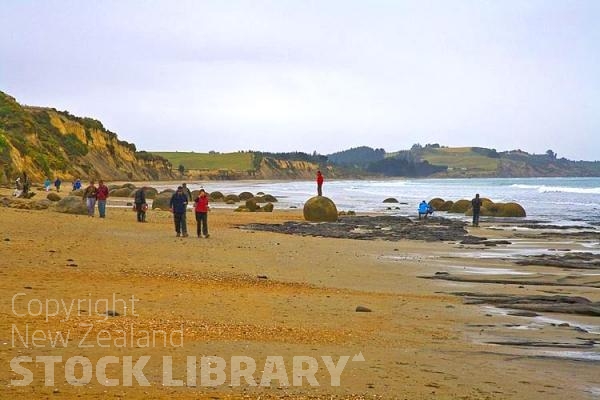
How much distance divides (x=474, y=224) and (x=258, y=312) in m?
25.5

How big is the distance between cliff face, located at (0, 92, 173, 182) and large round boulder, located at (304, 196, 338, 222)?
104 ft

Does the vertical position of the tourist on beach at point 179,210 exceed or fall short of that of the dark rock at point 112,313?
it exceeds it

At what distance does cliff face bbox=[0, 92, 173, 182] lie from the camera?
72.9 m

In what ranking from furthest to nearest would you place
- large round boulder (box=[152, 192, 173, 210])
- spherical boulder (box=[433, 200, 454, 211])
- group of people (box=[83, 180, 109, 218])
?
spherical boulder (box=[433, 200, 454, 211]), large round boulder (box=[152, 192, 173, 210]), group of people (box=[83, 180, 109, 218])

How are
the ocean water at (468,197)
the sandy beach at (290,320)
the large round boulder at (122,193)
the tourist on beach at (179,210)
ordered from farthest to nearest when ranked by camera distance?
the large round boulder at (122,193) → the ocean water at (468,197) → the tourist on beach at (179,210) → the sandy beach at (290,320)

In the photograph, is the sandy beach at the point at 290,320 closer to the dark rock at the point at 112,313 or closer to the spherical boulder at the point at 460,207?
the dark rock at the point at 112,313

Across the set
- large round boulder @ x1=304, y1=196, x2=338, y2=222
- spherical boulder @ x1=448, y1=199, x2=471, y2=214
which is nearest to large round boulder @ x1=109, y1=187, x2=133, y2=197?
large round boulder @ x1=304, y1=196, x2=338, y2=222

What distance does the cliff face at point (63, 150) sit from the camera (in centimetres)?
7294

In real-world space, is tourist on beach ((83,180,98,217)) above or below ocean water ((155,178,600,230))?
above

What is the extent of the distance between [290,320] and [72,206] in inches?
880

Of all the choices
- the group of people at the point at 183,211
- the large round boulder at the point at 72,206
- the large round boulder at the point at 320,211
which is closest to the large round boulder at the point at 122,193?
the large round boulder at the point at 320,211

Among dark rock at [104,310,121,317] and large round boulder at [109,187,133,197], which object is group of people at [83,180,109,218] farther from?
large round boulder at [109,187,133,197]

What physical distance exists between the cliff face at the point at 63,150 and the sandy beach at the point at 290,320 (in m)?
46.8

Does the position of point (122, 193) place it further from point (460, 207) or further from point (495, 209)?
point (495, 209)
